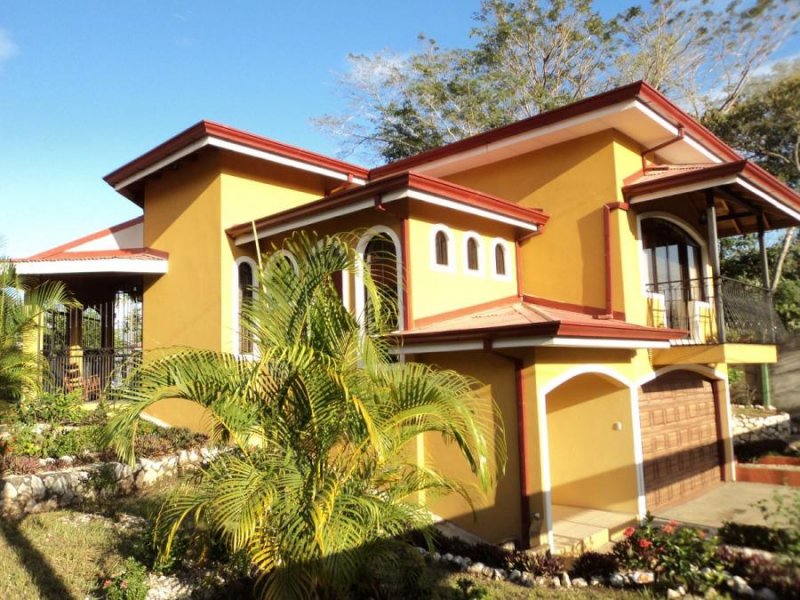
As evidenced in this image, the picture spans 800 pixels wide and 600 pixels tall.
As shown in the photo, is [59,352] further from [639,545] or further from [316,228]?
[639,545]

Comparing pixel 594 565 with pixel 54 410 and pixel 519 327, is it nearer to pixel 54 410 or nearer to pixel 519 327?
pixel 519 327

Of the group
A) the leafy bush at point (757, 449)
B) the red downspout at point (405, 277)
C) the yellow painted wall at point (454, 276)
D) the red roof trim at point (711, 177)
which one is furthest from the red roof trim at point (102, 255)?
the leafy bush at point (757, 449)

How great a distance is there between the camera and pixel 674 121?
1093 centimetres

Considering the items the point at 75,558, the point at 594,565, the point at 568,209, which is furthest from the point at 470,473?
the point at 568,209

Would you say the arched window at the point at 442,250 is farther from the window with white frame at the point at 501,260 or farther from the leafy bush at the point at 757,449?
the leafy bush at the point at 757,449

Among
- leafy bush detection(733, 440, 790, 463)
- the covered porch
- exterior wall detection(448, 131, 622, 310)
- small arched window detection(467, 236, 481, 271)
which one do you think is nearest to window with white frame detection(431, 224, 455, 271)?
small arched window detection(467, 236, 481, 271)

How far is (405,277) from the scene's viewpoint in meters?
9.66

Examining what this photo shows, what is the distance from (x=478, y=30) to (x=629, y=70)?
6.85m

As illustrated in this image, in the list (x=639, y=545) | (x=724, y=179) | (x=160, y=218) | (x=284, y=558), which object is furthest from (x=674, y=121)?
(x=160, y=218)

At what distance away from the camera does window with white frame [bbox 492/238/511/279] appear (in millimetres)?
11242

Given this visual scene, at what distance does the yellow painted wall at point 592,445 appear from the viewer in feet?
31.9

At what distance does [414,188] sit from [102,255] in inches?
311

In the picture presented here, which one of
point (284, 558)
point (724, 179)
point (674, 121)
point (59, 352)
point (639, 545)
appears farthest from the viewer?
point (59, 352)

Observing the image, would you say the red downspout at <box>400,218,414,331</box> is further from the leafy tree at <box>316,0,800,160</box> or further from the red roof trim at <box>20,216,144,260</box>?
the leafy tree at <box>316,0,800,160</box>
